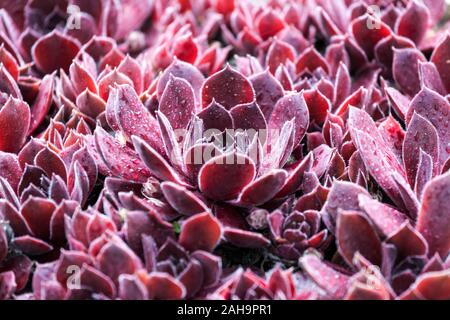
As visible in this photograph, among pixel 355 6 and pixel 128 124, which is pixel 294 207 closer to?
pixel 128 124

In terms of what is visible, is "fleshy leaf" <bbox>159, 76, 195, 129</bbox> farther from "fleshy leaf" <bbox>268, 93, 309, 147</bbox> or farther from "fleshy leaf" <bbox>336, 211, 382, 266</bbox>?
"fleshy leaf" <bbox>336, 211, 382, 266</bbox>

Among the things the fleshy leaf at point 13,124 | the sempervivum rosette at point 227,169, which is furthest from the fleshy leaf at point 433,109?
the fleshy leaf at point 13,124

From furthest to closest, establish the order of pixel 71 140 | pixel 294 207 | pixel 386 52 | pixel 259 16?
pixel 259 16 → pixel 386 52 → pixel 71 140 → pixel 294 207

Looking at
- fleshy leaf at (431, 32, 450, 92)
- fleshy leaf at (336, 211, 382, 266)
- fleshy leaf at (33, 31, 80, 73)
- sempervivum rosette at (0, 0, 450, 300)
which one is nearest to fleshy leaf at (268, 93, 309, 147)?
sempervivum rosette at (0, 0, 450, 300)

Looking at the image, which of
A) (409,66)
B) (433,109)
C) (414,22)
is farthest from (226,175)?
(414,22)

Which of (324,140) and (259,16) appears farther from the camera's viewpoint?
A: (259,16)

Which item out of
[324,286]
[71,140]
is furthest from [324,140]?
[71,140]

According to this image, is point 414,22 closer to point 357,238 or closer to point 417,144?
point 417,144
